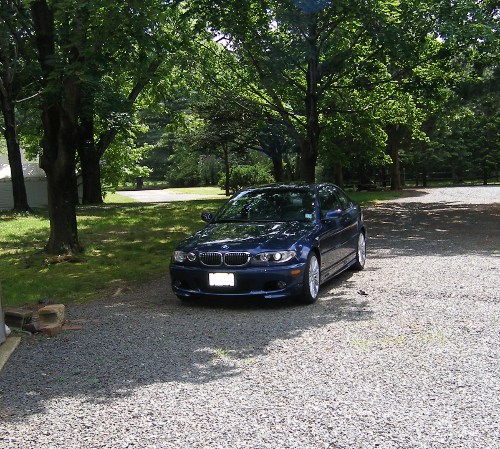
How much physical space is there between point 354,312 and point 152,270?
4.80m

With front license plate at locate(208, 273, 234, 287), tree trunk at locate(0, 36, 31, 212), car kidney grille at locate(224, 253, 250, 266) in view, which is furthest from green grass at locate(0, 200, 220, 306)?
tree trunk at locate(0, 36, 31, 212)

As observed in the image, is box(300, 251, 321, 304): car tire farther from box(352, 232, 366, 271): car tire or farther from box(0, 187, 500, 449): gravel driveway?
box(352, 232, 366, 271): car tire

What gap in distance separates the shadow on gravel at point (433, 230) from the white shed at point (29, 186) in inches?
699

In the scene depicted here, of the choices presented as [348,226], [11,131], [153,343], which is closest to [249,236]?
[153,343]

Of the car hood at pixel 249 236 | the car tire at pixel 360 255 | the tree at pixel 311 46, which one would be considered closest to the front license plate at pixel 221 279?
the car hood at pixel 249 236

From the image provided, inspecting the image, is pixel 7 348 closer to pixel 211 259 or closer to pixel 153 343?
pixel 153 343

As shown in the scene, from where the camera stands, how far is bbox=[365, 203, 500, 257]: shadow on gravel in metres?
12.2

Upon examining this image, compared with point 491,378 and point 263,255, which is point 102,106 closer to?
point 263,255

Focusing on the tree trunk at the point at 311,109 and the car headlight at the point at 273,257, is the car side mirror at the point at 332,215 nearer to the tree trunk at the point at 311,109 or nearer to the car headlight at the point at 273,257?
the car headlight at the point at 273,257

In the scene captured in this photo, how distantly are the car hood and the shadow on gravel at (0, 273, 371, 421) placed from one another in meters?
0.77

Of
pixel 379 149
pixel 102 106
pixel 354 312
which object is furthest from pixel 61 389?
pixel 379 149

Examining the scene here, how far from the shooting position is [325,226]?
8.22 m

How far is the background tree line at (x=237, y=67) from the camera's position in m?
10.4

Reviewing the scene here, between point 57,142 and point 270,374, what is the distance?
7.87 m
